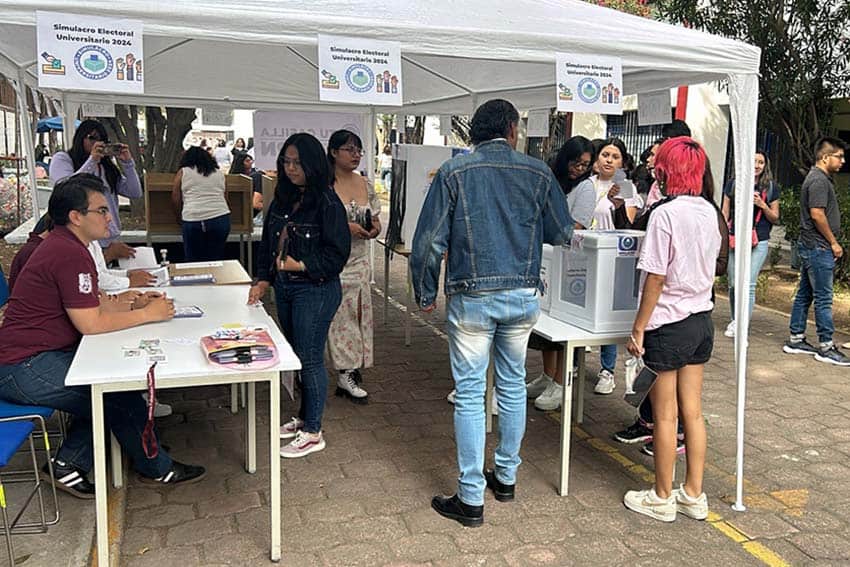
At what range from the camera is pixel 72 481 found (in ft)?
10.8

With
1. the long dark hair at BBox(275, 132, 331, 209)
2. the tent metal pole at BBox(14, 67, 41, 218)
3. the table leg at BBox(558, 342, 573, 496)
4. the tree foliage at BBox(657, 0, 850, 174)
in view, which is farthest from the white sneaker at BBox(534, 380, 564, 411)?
the tree foliage at BBox(657, 0, 850, 174)

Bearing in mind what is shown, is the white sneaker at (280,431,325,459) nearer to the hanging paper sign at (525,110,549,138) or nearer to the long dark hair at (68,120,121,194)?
the long dark hair at (68,120,121,194)

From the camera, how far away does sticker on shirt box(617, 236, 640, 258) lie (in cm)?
337

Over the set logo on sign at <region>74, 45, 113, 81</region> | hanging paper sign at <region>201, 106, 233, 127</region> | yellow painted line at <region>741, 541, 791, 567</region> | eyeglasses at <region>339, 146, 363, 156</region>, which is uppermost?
hanging paper sign at <region>201, 106, 233, 127</region>

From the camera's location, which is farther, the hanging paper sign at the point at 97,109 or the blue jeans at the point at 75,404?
the hanging paper sign at the point at 97,109

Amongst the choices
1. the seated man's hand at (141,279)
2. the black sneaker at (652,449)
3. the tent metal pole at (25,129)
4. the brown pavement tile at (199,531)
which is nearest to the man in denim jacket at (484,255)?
the brown pavement tile at (199,531)

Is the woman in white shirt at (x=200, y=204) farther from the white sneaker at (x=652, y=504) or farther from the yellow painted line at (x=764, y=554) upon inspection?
the yellow painted line at (x=764, y=554)

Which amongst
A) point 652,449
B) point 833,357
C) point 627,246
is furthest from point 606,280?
point 833,357

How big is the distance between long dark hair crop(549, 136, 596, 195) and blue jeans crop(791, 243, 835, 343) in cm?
227

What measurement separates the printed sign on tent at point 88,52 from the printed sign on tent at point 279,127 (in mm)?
4880

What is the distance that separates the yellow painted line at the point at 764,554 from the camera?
2.93m

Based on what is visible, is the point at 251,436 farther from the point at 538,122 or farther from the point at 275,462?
the point at 538,122

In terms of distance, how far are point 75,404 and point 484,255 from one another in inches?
69.3

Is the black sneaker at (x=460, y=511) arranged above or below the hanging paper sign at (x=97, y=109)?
below
